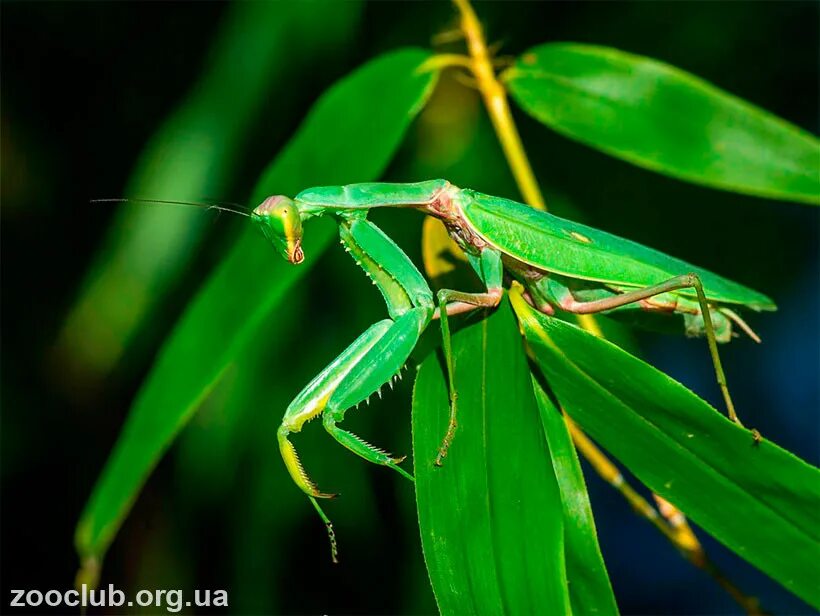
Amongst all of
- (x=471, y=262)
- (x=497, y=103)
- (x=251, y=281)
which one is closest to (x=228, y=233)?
(x=251, y=281)

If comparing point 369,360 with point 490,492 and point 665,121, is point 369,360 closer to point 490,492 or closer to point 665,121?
point 490,492

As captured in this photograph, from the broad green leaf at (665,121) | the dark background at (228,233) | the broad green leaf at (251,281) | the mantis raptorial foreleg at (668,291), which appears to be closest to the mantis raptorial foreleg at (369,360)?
the broad green leaf at (251,281)

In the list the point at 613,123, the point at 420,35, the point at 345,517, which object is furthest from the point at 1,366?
the point at 613,123

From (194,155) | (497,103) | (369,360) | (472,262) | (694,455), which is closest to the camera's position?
(694,455)

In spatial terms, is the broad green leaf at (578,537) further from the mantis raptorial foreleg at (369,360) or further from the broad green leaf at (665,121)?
the broad green leaf at (665,121)

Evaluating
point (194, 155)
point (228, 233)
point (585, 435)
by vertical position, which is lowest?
point (585, 435)

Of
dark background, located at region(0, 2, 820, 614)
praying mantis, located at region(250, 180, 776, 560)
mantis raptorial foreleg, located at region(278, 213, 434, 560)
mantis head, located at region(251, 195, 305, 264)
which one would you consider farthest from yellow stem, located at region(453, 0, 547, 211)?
dark background, located at region(0, 2, 820, 614)
